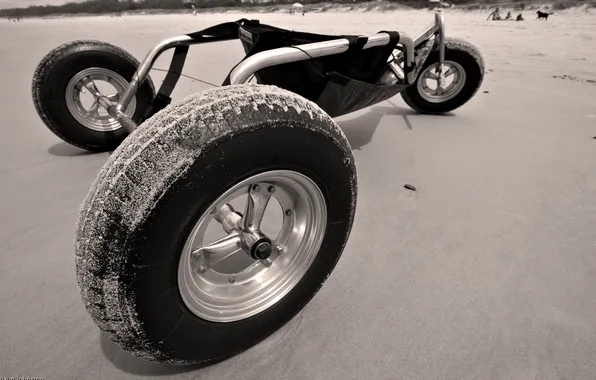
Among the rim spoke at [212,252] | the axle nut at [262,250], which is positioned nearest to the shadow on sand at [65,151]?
the rim spoke at [212,252]

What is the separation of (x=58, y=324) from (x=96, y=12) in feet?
173

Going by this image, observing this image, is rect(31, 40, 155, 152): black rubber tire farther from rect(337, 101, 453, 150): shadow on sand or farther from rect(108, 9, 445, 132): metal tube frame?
rect(337, 101, 453, 150): shadow on sand

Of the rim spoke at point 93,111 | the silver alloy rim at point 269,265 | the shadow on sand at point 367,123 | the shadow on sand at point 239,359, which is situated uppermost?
the rim spoke at point 93,111

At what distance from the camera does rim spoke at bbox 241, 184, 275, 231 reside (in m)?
1.22

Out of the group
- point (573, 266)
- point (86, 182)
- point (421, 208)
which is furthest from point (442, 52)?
point (86, 182)

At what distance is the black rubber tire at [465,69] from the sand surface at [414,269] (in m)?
0.33

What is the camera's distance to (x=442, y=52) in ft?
10.3

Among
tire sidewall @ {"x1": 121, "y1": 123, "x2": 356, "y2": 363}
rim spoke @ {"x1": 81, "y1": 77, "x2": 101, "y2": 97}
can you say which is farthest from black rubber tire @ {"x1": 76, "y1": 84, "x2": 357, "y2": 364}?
rim spoke @ {"x1": 81, "y1": 77, "x2": 101, "y2": 97}

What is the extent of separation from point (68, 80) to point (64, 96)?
0.35ft

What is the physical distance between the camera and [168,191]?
33.3 inches

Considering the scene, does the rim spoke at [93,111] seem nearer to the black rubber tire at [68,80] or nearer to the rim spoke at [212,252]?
the black rubber tire at [68,80]

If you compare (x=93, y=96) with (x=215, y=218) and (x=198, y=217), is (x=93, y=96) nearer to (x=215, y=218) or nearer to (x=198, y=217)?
(x=215, y=218)

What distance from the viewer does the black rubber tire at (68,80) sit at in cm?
235

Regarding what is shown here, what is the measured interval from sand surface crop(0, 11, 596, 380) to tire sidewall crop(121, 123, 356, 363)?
0.62 ft
